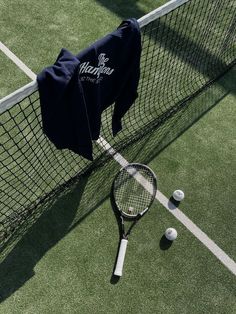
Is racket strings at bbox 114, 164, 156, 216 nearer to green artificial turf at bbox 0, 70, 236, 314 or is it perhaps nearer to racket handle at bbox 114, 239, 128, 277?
green artificial turf at bbox 0, 70, 236, 314

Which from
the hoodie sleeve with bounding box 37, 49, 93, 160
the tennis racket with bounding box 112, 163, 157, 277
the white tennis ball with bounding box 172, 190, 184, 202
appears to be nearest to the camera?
the hoodie sleeve with bounding box 37, 49, 93, 160

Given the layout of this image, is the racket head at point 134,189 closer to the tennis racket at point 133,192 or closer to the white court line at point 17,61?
the tennis racket at point 133,192

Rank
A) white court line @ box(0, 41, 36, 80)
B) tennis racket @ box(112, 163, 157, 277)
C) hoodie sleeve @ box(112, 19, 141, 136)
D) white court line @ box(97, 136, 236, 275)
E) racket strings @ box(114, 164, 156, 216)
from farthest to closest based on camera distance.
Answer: white court line @ box(0, 41, 36, 80) < racket strings @ box(114, 164, 156, 216) < tennis racket @ box(112, 163, 157, 277) < white court line @ box(97, 136, 236, 275) < hoodie sleeve @ box(112, 19, 141, 136)

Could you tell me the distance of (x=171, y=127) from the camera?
726 cm

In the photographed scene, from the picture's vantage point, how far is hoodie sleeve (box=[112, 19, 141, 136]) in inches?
184

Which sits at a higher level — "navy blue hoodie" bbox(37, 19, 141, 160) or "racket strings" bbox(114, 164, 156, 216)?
"navy blue hoodie" bbox(37, 19, 141, 160)

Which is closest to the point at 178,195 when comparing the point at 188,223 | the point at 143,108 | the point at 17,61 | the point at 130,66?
the point at 188,223

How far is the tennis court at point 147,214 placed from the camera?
543cm

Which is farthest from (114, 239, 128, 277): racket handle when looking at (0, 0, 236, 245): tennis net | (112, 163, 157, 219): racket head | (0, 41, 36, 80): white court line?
(0, 41, 36, 80): white court line

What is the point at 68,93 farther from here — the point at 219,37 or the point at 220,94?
the point at 219,37

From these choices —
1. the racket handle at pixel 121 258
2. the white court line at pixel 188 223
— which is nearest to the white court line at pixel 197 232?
the white court line at pixel 188 223

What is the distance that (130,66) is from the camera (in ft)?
16.6

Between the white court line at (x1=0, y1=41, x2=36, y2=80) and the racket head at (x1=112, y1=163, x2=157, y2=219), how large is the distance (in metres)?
3.00

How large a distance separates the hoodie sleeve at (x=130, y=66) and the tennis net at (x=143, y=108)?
422 mm
